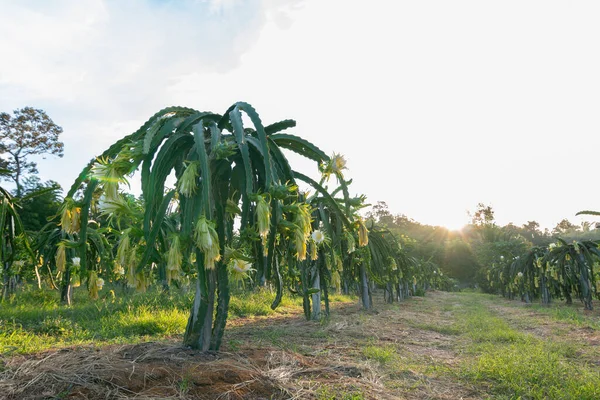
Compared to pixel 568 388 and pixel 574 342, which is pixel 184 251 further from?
pixel 574 342

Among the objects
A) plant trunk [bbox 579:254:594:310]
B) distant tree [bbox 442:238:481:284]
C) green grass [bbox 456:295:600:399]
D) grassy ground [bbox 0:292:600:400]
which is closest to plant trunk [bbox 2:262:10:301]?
grassy ground [bbox 0:292:600:400]

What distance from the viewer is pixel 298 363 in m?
3.75

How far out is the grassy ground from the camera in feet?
9.22

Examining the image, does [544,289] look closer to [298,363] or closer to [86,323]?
[298,363]

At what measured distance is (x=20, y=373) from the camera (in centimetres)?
294

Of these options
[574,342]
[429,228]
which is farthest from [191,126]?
[429,228]

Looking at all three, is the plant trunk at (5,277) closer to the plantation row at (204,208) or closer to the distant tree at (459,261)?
the plantation row at (204,208)

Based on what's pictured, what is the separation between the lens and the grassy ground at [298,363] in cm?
281

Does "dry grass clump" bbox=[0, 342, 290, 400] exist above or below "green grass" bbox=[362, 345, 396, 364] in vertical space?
above

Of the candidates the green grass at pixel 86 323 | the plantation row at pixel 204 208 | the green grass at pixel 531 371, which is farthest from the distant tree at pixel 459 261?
the plantation row at pixel 204 208

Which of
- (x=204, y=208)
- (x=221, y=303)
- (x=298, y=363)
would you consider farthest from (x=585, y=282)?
(x=204, y=208)

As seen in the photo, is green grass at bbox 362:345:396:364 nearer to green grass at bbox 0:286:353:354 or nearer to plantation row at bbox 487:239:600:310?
A: green grass at bbox 0:286:353:354

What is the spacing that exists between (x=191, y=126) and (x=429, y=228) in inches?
2066

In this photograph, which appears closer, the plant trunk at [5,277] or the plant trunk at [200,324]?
the plant trunk at [200,324]
